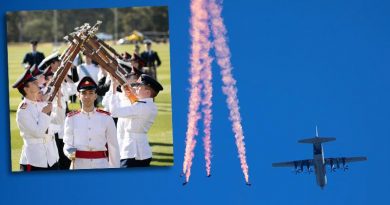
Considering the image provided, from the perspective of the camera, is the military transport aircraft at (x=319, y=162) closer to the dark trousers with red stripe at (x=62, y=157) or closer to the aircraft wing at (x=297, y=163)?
the aircraft wing at (x=297, y=163)

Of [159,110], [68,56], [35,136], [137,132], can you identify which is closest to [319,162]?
[159,110]

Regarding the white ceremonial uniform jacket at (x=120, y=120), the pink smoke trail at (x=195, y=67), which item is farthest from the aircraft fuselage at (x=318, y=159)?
the white ceremonial uniform jacket at (x=120, y=120)

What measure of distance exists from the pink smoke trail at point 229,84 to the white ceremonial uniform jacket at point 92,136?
3.76 feet

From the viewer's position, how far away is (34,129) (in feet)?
34.9

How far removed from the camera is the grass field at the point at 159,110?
34.9 feet

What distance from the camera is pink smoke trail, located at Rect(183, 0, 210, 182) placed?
35.1 feet

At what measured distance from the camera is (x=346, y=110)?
10.7 m

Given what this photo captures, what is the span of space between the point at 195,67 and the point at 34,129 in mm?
1653

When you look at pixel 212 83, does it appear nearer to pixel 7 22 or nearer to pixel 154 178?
pixel 154 178

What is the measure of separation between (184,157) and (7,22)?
7.05 feet

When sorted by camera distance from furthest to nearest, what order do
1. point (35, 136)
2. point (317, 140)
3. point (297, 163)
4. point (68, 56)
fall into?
1. point (68, 56)
2. point (35, 136)
3. point (297, 163)
4. point (317, 140)

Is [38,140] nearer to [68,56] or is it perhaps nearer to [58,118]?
[58,118]

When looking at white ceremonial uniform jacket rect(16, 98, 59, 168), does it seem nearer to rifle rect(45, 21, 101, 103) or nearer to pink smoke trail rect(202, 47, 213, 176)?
rifle rect(45, 21, 101, 103)

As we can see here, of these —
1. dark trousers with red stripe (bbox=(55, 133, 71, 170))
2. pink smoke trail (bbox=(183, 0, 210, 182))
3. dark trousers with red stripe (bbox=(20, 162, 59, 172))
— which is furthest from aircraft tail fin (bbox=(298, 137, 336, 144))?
dark trousers with red stripe (bbox=(20, 162, 59, 172))
